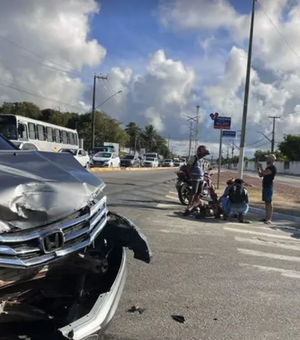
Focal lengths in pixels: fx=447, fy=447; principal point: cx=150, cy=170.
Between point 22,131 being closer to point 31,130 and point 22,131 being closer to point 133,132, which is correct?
point 31,130

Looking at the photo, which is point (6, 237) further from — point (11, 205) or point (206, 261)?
point (206, 261)

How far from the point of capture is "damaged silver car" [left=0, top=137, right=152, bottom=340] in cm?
268

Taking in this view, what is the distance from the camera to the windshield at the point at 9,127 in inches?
1086

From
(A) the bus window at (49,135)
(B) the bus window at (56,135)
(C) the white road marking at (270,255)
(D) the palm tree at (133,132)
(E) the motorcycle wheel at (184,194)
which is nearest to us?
(C) the white road marking at (270,255)

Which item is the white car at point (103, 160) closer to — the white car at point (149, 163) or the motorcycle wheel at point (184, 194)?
the white car at point (149, 163)

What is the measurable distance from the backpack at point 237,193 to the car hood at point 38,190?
7619 millimetres

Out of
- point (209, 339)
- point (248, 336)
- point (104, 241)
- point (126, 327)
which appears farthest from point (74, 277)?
point (248, 336)

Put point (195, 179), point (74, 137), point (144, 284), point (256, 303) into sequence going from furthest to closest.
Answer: point (74, 137) < point (195, 179) < point (144, 284) < point (256, 303)

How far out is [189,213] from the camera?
37.6 feet

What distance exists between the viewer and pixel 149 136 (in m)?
129

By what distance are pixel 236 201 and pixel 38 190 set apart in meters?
8.66

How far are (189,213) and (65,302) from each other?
8.42 meters

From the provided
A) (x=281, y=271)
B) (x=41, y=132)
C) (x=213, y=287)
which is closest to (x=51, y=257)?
(x=213, y=287)

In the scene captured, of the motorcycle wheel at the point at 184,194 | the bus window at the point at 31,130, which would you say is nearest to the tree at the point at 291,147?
the bus window at the point at 31,130
